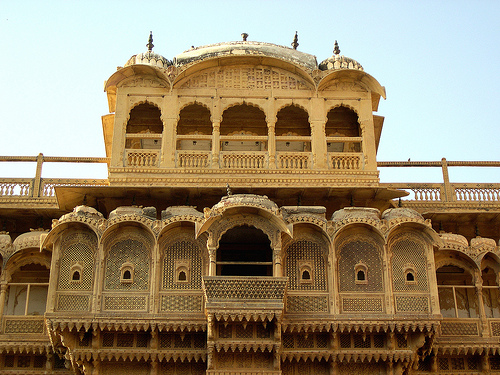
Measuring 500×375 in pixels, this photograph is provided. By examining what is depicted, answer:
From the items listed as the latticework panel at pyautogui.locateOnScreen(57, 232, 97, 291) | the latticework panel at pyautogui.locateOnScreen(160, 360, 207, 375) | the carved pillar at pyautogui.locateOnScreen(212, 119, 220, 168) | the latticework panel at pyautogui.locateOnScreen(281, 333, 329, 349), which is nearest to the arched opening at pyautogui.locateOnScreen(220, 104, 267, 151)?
the carved pillar at pyautogui.locateOnScreen(212, 119, 220, 168)

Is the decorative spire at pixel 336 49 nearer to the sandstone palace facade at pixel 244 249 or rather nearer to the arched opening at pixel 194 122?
the sandstone palace facade at pixel 244 249

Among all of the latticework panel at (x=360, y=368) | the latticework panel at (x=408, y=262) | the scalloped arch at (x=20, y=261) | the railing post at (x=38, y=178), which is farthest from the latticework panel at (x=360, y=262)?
the railing post at (x=38, y=178)

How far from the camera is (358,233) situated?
18.2 metres

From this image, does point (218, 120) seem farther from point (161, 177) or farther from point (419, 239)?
point (419, 239)

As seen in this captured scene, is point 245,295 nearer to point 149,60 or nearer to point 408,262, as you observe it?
point 408,262

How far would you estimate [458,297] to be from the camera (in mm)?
19359

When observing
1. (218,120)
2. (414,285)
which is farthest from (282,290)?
(218,120)

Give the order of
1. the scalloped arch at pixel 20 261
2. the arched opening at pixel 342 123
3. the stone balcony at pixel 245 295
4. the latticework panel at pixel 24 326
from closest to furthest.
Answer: the stone balcony at pixel 245 295
the latticework panel at pixel 24 326
the scalloped arch at pixel 20 261
the arched opening at pixel 342 123


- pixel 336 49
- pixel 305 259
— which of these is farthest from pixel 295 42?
pixel 305 259

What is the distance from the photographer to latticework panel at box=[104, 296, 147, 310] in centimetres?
1734

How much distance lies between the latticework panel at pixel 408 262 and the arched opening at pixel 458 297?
1.17 metres

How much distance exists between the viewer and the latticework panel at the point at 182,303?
17375 millimetres

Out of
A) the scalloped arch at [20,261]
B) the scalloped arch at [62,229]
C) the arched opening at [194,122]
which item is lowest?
the scalloped arch at [20,261]

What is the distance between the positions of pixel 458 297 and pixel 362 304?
3058mm
